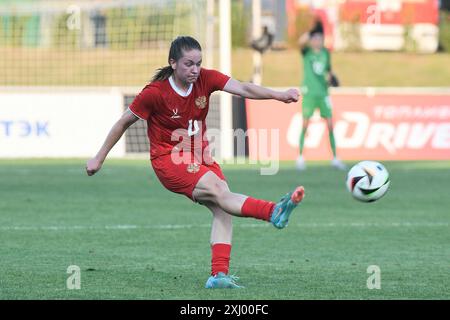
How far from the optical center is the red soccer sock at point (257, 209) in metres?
7.21

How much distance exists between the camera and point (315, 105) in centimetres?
1959

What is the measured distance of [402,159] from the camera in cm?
→ 2145

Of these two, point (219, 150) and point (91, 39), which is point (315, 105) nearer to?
point (219, 150)

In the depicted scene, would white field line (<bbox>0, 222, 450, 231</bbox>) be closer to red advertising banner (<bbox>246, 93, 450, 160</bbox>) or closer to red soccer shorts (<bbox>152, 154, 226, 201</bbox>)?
red soccer shorts (<bbox>152, 154, 226, 201</bbox>)

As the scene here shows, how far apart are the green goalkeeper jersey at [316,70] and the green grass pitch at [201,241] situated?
2.67 m

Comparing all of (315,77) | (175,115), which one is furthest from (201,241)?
(315,77)

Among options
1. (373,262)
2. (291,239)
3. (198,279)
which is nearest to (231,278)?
(198,279)

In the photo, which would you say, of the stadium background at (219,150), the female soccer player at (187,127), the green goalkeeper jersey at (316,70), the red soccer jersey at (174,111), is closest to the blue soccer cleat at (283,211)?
the female soccer player at (187,127)

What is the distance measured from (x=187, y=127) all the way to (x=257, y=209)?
83 centimetres

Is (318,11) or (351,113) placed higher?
(318,11)

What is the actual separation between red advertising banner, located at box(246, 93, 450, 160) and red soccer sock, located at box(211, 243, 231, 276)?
1344cm

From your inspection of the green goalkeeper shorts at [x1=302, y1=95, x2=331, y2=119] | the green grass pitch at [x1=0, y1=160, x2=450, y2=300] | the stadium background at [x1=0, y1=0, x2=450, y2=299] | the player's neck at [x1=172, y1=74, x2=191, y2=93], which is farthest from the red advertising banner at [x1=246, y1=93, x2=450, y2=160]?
the player's neck at [x1=172, y1=74, x2=191, y2=93]

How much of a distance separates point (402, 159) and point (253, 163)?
2964mm

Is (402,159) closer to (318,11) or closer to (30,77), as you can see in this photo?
(30,77)
